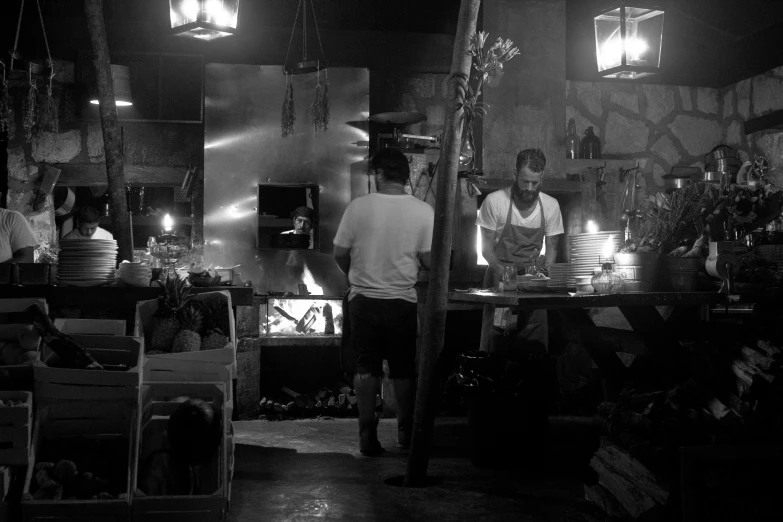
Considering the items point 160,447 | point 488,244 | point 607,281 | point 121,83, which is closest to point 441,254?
point 607,281

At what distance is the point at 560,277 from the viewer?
589 centimetres

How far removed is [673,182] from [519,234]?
4017mm

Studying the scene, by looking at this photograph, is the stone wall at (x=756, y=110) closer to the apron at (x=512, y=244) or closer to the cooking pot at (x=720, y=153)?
the cooking pot at (x=720, y=153)

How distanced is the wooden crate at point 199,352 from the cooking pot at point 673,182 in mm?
6644

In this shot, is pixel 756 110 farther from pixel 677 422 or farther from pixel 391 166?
pixel 677 422

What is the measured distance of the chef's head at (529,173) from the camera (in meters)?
7.04

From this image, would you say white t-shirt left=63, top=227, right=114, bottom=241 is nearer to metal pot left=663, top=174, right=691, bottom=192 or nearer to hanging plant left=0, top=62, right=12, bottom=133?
hanging plant left=0, top=62, right=12, bottom=133

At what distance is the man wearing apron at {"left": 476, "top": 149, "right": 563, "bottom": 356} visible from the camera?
7.14m

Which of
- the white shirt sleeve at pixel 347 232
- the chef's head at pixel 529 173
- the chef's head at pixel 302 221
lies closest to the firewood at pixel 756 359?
the chef's head at pixel 529 173

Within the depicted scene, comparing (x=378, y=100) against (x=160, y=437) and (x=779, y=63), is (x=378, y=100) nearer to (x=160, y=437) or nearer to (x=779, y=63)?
(x=779, y=63)

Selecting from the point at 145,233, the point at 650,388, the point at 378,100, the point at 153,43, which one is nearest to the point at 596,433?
the point at 650,388

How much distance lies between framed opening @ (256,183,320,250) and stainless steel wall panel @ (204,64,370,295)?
81mm

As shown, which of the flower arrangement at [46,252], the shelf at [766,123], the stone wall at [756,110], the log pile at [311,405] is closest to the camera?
the log pile at [311,405]

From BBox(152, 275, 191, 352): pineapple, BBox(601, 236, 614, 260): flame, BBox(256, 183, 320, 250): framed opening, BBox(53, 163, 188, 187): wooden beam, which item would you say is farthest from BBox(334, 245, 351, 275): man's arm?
BBox(53, 163, 188, 187): wooden beam
